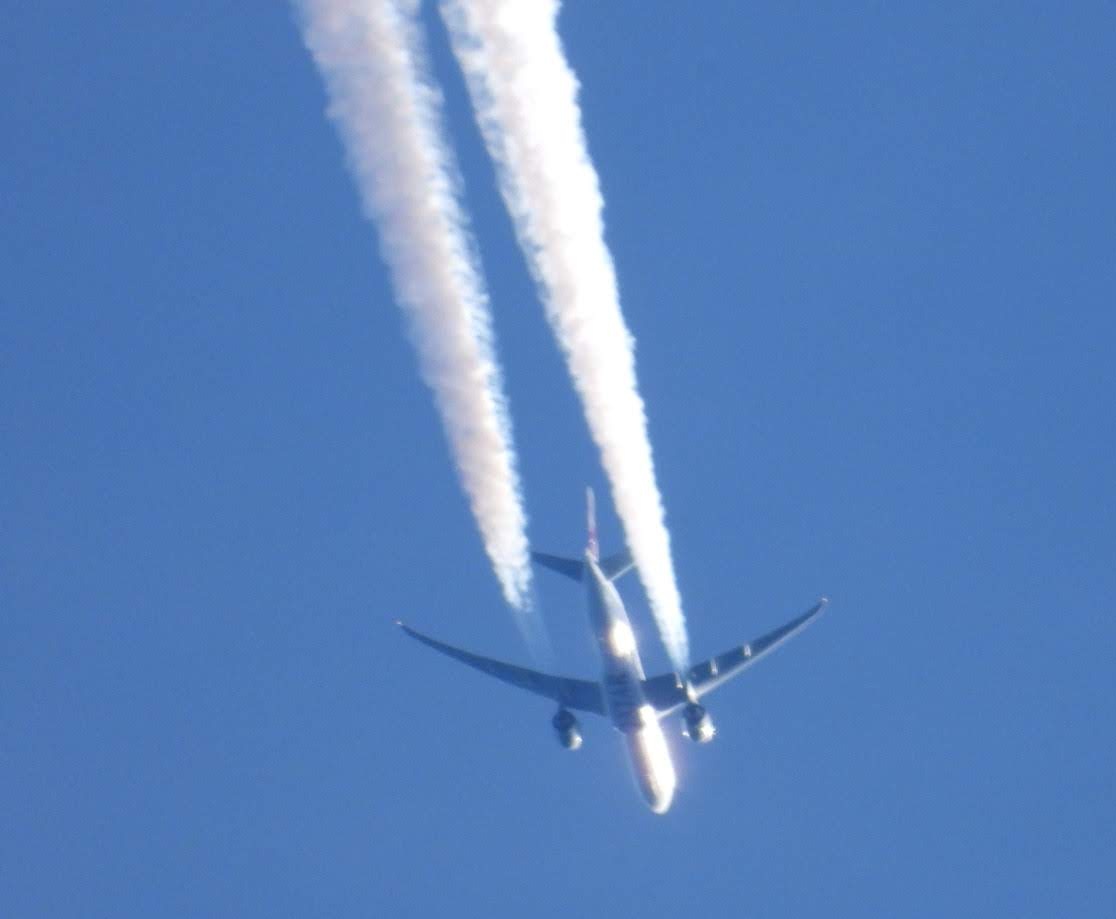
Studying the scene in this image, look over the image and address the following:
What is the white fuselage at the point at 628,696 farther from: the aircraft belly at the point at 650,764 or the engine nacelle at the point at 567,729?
the engine nacelle at the point at 567,729

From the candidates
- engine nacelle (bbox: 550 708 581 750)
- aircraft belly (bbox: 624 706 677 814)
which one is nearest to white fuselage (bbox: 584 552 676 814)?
aircraft belly (bbox: 624 706 677 814)

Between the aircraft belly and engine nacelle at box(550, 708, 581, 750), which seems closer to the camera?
the aircraft belly

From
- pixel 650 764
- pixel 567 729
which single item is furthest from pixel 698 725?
pixel 567 729

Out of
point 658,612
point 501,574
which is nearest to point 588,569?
point 658,612

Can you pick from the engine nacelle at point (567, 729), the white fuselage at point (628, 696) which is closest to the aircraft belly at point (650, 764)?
the white fuselage at point (628, 696)

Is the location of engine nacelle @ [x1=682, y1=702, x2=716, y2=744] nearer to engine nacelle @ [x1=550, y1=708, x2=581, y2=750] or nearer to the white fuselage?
the white fuselage

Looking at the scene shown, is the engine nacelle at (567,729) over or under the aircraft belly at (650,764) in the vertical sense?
over

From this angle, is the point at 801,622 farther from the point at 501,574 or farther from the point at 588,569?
the point at 501,574
